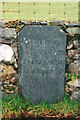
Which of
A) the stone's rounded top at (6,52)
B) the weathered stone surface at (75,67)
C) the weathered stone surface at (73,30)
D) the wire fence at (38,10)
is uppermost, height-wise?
the wire fence at (38,10)

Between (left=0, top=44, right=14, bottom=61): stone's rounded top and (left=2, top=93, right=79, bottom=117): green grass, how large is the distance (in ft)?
2.25

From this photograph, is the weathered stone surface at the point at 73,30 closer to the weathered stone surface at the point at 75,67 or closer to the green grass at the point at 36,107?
the weathered stone surface at the point at 75,67

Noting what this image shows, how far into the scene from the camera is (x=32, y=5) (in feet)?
10.1

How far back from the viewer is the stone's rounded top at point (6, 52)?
9.85ft

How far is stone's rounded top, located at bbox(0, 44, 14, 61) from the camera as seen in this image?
9.85 feet

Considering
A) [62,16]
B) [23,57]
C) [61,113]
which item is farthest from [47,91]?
[62,16]

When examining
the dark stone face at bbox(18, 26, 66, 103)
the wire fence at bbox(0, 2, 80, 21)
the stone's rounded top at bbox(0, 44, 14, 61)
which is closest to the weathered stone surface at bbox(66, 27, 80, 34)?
the dark stone face at bbox(18, 26, 66, 103)

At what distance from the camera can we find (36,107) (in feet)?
9.74

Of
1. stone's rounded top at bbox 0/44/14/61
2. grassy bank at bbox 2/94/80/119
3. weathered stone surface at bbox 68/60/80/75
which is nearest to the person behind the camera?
grassy bank at bbox 2/94/80/119

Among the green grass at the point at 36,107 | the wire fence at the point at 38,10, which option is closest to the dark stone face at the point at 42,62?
the green grass at the point at 36,107

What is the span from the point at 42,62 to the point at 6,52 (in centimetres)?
67

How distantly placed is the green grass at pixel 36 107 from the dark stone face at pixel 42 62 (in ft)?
0.40

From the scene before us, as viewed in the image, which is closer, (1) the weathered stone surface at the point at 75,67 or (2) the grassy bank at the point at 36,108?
(2) the grassy bank at the point at 36,108

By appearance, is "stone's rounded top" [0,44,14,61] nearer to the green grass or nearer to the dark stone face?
the dark stone face
